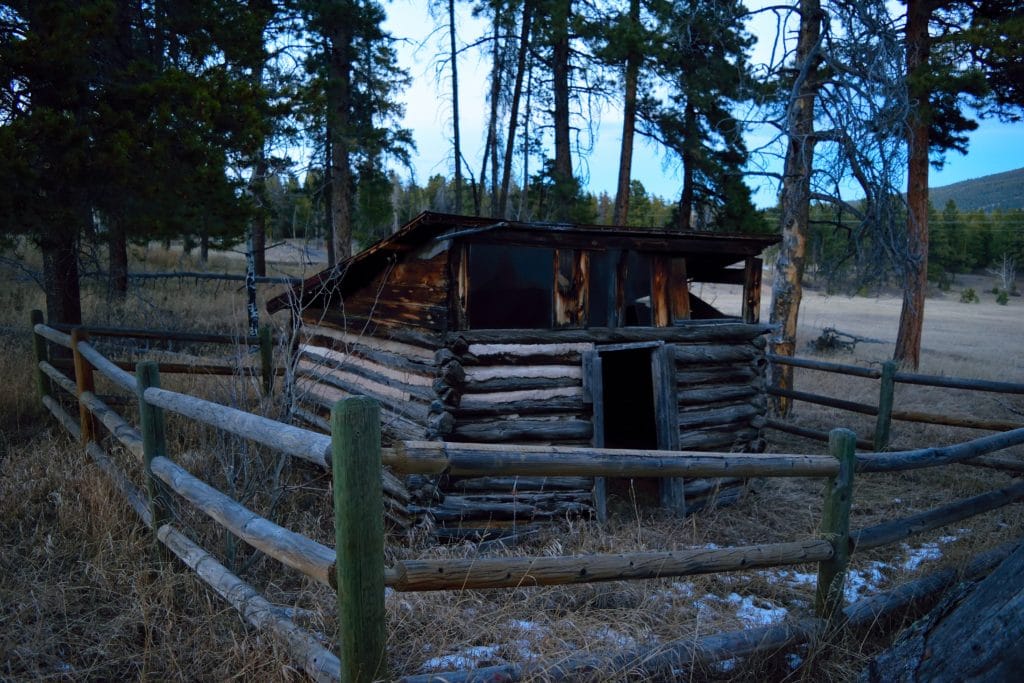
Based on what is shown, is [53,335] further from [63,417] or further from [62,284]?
[62,284]

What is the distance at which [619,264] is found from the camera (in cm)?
759

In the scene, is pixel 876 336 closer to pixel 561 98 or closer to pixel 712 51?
pixel 712 51

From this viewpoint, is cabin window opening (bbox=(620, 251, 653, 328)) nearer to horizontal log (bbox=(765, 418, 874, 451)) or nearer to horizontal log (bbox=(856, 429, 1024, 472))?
horizontal log (bbox=(765, 418, 874, 451))

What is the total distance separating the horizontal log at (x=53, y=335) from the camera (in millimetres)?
6686

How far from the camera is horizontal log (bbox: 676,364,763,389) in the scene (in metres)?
8.15

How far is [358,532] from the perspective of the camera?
2.37 meters

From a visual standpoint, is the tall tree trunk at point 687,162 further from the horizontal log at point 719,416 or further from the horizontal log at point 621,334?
the horizontal log at point 719,416

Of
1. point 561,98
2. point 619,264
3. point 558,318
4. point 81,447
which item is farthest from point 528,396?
point 561,98

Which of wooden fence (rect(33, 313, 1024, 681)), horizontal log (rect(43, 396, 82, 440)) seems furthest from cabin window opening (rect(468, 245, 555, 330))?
horizontal log (rect(43, 396, 82, 440))

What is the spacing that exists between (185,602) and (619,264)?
535 centimetres

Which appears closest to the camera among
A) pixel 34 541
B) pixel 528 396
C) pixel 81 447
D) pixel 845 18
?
pixel 34 541

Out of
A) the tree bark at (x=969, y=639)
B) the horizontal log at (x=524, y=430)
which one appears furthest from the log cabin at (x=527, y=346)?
the tree bark at (x=969, y=639)

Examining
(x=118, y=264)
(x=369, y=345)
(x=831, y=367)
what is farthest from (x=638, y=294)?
(x=118, y=264)

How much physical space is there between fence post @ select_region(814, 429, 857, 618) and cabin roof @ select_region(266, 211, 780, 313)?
3.54m
